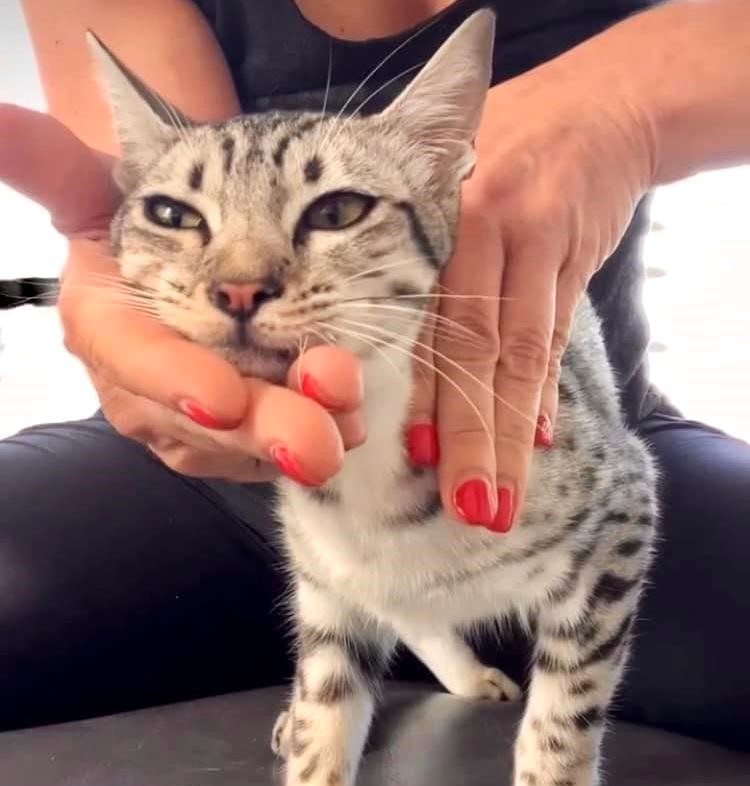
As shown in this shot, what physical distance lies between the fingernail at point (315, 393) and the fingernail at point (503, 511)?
0.61 ft

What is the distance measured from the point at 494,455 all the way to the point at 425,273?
123mm

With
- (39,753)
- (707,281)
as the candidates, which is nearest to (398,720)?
(39,753)

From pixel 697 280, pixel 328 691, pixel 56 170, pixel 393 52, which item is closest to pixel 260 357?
pixel 56 170

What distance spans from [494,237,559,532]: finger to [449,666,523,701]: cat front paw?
0.90ft

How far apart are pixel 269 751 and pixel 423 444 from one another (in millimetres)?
290

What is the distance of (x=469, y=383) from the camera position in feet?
2.39

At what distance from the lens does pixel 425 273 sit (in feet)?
2.40

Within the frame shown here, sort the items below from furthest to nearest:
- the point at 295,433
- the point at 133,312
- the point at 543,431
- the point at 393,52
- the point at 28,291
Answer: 1. the point at 28,291
2. the point at 393,52
3. the point at 543,431
4. the point at 133,312
5. the point at 295,433

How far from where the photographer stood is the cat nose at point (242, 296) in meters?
0.61

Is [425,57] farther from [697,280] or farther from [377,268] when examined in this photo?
[697,280]

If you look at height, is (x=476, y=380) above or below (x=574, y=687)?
above

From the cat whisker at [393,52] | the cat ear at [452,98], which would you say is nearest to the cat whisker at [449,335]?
the cat ear at [452,98]

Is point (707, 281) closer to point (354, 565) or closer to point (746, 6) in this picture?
point (746, 6)

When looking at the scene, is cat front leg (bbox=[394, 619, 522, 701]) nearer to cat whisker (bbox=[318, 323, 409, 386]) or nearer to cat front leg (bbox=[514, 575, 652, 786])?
cat front leg (bbox=[514, 575, 652, 786])
